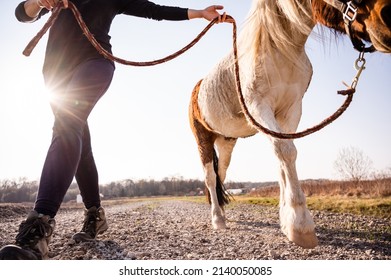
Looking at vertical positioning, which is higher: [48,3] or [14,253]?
[48,3]

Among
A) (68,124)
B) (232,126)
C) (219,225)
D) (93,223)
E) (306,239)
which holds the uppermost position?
(232,126)

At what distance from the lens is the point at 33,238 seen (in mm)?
1470

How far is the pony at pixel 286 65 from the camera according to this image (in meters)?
1.53

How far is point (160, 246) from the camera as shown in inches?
90.7

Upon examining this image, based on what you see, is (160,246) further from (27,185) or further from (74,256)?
(27,185)

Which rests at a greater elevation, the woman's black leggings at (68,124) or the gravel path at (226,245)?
the woman's black leggings at (68,124)

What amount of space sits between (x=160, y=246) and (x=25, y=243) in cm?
104

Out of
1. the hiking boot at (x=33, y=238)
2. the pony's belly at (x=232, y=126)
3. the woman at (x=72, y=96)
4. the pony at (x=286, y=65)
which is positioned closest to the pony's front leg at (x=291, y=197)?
the pony at (x=286, y=65)

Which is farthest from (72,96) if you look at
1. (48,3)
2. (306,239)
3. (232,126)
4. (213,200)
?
(213,200)

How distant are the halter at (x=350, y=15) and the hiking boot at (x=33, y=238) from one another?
68.4 inches

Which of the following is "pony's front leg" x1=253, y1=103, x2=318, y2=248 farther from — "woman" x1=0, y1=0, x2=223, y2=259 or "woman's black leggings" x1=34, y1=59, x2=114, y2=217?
"woman's black leggings" x1=34, y1=59, x2=114, y2=217

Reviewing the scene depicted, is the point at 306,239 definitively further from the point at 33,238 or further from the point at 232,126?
the point at 232,126

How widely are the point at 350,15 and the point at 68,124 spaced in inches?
60.9

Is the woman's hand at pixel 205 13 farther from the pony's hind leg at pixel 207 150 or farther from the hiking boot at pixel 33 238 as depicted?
the pony's hind leg at pixel 207 150
